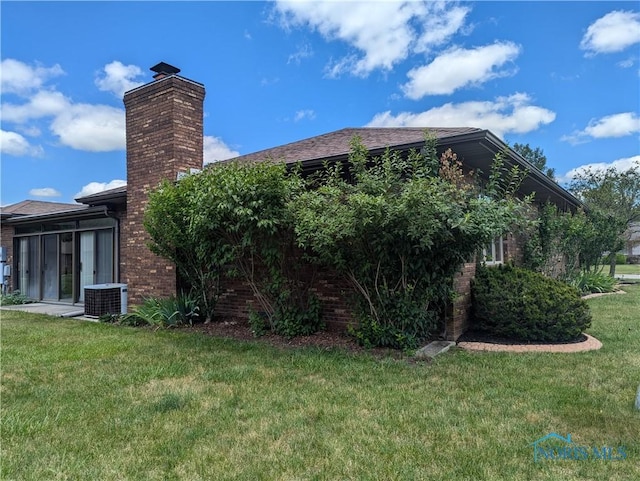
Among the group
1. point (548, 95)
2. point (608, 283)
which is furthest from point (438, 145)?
point (548, 95)

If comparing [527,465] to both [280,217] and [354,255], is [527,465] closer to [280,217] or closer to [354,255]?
[354,255]

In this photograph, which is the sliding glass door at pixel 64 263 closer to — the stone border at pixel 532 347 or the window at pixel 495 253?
the stone border at pixel 532 347

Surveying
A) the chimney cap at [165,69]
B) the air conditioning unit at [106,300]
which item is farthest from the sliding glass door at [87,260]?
the chimney cap at [165,69]

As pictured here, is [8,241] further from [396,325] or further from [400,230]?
[400,230]

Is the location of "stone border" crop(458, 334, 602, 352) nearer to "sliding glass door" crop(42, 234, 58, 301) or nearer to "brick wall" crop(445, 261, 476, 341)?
"brick wall" crop(445, 261, 476, 341)

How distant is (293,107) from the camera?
13.4m

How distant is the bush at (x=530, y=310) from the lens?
6.34 m

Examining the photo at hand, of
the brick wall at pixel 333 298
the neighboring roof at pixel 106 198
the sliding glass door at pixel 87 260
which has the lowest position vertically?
the brick wall at pixel 333 298

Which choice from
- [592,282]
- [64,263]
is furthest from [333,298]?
[592,282]

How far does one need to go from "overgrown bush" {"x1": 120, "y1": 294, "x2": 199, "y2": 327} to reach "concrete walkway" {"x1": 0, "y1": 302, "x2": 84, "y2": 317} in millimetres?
2786

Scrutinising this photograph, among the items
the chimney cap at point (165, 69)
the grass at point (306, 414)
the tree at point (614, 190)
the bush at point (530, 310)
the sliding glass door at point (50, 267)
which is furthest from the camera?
the tree at point (614, 190)

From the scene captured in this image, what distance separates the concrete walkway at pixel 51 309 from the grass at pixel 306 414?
13.8 feet

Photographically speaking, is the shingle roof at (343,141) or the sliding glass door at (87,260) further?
the sliding glass door at (87,260)

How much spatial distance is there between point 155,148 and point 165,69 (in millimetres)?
1738
